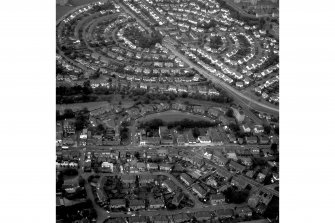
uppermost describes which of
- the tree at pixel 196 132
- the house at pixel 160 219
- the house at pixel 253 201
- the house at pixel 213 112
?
the house at pixel 213 112

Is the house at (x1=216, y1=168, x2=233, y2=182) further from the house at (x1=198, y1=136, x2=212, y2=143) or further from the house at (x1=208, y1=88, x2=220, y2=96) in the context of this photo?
the house at (x1=208, y1=88, x2=220, y2=96)

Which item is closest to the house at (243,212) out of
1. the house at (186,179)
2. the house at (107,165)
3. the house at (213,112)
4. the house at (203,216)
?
the house at (203,216)

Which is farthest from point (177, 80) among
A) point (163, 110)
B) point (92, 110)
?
point (92, 110)

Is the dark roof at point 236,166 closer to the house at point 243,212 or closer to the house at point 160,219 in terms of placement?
the house at point 243,212

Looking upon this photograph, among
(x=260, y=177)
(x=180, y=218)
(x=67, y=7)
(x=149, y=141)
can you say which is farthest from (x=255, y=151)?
(x=67, y=7)

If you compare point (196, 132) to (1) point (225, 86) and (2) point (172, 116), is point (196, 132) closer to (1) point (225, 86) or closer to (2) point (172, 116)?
(2) point (172, 116)

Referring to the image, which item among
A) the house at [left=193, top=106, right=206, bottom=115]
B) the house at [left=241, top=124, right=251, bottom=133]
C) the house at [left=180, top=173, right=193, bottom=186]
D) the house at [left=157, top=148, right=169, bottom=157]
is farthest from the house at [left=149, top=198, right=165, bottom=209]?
the house at [left=193, top=106, right=206, bottom=115]
